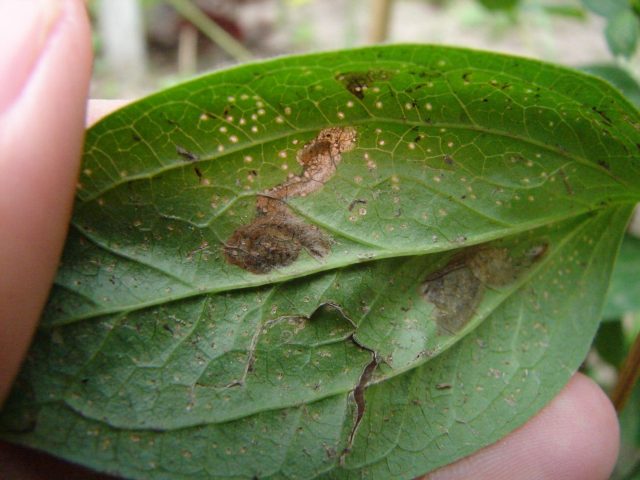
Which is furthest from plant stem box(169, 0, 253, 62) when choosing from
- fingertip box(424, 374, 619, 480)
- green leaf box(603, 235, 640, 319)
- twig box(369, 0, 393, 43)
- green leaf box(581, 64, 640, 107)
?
fingertip box(424, 374, 619, 480)

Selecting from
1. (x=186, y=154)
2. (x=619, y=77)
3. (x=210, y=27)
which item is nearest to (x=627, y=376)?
(x=619, y=77)

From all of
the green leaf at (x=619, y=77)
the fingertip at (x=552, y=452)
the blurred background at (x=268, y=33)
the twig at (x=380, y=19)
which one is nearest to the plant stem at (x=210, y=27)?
the blurred background at (x=268, y=33)

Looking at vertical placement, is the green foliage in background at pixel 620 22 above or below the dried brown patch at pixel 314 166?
above

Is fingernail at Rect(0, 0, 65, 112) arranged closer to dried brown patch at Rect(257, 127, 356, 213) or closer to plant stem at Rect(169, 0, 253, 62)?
dried brown patch at Rect(257, 127, 356, 213)

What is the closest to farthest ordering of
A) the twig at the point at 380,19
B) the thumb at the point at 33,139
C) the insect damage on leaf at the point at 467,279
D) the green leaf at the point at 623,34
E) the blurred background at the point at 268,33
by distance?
1. the thumb at the point at 33,139
2. the insect damage on leaf at the point at 467,279
3. the green leaf at the point at 623,34
4. the twig at the point at 380,19
5. the blurred background at the point at 268,33

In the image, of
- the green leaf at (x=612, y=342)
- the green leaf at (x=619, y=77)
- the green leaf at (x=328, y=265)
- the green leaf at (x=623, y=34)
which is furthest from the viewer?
the green leaf at (x=612, y=342)

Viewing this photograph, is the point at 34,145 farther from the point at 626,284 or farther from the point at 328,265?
the point at 626,284

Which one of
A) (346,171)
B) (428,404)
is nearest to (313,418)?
(428,404)

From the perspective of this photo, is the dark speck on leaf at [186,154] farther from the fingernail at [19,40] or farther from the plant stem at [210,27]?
the plant stem at [210,27]

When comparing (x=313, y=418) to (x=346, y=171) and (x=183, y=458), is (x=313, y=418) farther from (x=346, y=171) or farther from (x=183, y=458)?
(x=346, y=171)
